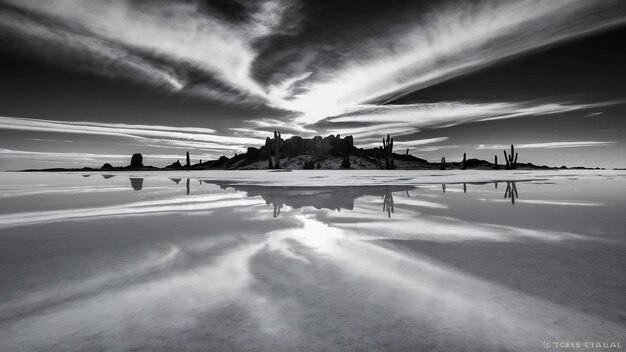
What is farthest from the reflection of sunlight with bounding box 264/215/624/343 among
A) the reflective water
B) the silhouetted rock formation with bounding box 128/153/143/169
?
the silhouetted rock formation with bounding box 128/153/143/169

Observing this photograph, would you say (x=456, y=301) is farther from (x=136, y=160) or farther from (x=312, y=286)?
(x=136, y=160)

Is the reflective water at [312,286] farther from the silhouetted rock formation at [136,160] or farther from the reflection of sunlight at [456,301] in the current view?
the silhouetted rock formation at [136,160]

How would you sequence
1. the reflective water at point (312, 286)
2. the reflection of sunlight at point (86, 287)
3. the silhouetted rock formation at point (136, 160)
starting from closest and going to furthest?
the reflective water at point (312, 286), the reflection of sunlight at point (86, 287), the silhouetted rock formation at point (136, 160)

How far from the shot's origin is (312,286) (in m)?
3.07

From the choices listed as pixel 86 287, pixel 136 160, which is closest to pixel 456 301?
pixel 86 287

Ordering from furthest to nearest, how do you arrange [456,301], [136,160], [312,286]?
1. [136,160]
2. [312,286]
3. [456,301]

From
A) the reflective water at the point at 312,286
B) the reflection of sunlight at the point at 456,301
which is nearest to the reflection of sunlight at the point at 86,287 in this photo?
the reflective water at the point at 312,286

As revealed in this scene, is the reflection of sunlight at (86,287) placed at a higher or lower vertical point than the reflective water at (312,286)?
lower

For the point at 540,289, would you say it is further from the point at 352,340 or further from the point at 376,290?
the point at 352,340

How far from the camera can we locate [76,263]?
12.7 feet

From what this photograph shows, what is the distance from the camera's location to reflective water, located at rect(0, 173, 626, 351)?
2.18 meters

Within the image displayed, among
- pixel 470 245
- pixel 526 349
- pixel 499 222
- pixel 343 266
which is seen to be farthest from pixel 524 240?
pixel 526 349

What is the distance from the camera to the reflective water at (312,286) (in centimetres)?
218

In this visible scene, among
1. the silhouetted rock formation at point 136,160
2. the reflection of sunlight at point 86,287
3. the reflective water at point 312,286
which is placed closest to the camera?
the reflective water at point 312,286
